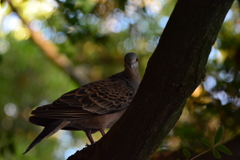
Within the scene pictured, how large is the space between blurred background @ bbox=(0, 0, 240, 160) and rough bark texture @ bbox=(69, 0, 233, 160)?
1526 mm

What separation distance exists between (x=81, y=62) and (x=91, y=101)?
308cm

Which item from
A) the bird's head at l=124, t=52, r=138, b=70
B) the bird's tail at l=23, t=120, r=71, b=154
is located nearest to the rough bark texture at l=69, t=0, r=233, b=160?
the bird's tail at l=23, t=120, r=71, b=154

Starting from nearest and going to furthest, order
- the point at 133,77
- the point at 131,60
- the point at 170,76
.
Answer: the point at 170,76
the point at 131,60
the point at 133,77

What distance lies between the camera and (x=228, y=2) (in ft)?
5.85

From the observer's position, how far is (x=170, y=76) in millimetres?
1915

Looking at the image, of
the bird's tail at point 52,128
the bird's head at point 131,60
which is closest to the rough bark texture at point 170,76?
the bird's tail at point 52,128

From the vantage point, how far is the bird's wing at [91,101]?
284 cm

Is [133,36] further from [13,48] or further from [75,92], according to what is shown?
[75,92]

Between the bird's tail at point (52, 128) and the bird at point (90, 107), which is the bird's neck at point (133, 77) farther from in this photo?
the bird's tail at point (52, 128)

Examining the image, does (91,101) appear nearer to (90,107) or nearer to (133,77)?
(90,107)

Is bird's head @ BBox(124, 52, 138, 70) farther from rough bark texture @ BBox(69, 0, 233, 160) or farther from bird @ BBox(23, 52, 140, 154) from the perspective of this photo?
rough bark texture @ BBox(69, 0, 233, 160)

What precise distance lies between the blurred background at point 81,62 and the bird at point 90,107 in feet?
2.44

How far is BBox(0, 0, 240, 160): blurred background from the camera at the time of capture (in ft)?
12.6

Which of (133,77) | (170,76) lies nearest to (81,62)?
(133,77)
